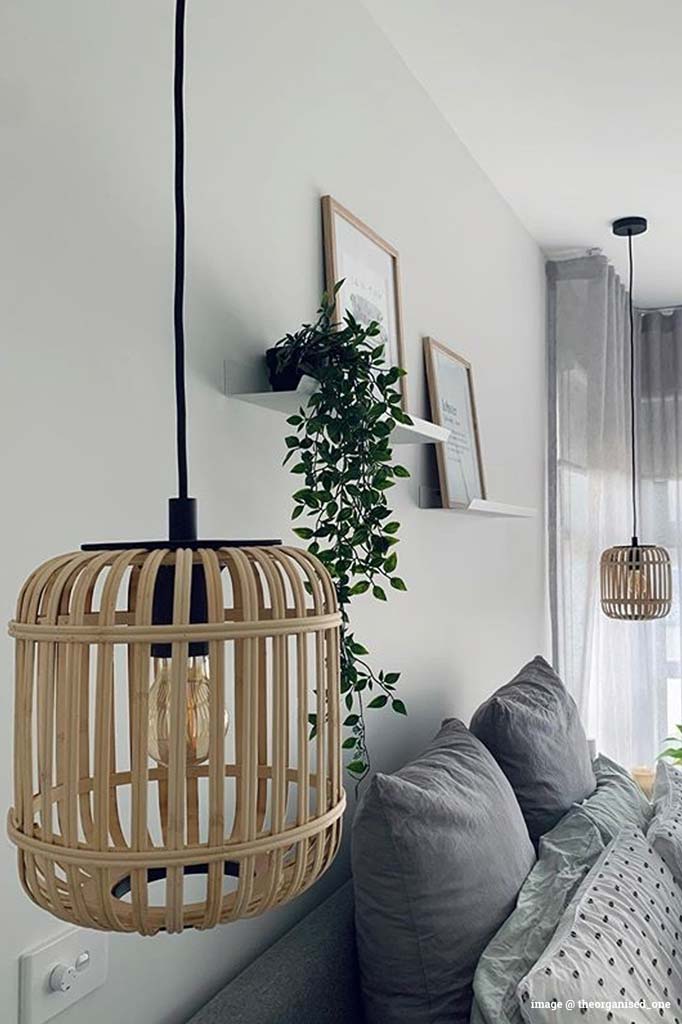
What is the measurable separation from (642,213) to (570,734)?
1951 mm

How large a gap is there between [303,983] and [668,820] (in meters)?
0.97

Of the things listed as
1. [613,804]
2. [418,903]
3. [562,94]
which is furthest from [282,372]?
[562,94]

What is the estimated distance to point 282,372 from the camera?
5.04 feet

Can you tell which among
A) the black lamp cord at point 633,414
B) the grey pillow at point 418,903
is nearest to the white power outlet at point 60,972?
the grey pillow at point 418,903

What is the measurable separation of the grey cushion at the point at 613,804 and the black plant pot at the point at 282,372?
107 centimetres

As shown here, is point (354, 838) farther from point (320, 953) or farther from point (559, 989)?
point (559, 989)

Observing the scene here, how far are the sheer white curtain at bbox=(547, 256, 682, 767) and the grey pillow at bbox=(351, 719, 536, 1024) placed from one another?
2.24 m

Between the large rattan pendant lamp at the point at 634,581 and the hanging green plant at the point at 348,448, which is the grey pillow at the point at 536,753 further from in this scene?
the large rattan pendant lamp at the point at 634,581

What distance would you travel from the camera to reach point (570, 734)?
7.45 ft

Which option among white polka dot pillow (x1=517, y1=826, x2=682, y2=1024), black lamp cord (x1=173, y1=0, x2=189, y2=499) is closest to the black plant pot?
black lamp cord (x1=173, y1=0, x2=189, y2=499)

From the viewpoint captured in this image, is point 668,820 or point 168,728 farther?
point 668,820

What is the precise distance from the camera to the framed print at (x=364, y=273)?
6.10 feet

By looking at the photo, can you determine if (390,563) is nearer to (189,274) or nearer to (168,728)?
(189,274)

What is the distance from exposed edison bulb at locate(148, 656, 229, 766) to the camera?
2.12 ft
